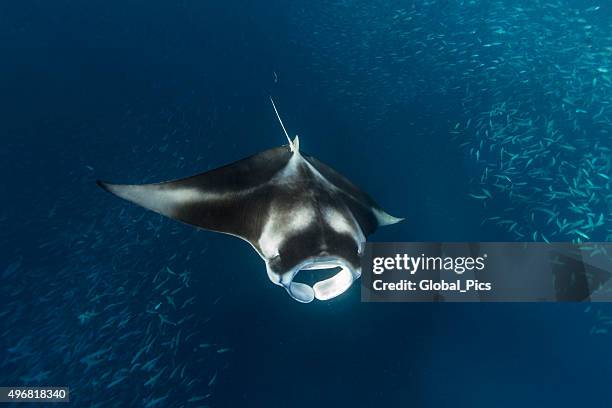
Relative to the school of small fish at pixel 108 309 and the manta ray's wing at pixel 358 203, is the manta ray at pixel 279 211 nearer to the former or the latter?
the manta ray's wing at pixel 358 203

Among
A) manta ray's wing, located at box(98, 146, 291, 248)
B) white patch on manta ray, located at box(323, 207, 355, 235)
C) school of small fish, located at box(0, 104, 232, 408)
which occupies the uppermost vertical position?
manta ray's wing, located at box(98, 146, 291, 248)

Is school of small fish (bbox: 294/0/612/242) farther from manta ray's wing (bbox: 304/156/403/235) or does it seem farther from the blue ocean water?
Answer: manta ray's wing (bbox: 304/156/403/235)

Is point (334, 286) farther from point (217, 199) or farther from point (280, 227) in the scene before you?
point (217, 199)

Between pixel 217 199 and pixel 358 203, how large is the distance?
61.1 inches

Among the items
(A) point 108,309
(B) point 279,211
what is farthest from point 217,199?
(A) point 108,309

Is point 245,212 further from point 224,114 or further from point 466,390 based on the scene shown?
point 224,114

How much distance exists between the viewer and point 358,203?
176 inches

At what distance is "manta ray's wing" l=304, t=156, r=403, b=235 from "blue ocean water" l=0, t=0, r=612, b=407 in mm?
1377

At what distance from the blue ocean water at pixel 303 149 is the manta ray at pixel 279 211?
5.76 feet

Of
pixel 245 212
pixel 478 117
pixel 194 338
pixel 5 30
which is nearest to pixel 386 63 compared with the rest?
pixel 478 117

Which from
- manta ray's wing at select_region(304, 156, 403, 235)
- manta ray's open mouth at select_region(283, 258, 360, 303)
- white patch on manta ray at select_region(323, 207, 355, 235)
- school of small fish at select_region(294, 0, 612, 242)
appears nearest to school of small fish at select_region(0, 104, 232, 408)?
manta ray's open mouth at select_region(283, 258, 360, 303)

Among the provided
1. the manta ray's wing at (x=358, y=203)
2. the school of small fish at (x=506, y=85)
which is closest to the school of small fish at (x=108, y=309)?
the manta ray's wing at (x=358, y=203)

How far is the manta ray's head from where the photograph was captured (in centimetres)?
339

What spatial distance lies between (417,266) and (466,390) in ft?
5.35
